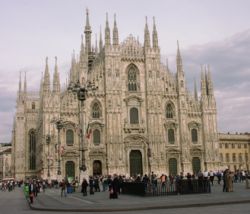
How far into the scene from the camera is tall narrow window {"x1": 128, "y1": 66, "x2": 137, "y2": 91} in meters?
56.4

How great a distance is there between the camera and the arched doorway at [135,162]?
54.7 m

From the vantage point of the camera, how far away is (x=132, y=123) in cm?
5525

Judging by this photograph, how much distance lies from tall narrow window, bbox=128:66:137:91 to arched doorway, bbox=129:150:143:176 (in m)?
8.55

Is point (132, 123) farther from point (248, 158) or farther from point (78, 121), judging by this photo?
point (248, 158)

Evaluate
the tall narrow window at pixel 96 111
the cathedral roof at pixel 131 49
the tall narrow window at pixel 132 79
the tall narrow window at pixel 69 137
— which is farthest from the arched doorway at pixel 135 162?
the cathedral roof at pixel 131 49

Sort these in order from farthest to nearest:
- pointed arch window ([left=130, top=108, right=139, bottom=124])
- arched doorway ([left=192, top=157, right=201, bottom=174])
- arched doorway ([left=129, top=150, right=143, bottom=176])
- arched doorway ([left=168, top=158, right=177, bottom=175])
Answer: arched doorway ([left=192, top=157, right=201, bottom=174])
arched doorway ([left=168, top=158, right=177, bottom=175])
pointed arch window ([left=130, top=108, right=139, bottom=124])
arched doorway ([left=129, top=150, right=143, bottom=176])

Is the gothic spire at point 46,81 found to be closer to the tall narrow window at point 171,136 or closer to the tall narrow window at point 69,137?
the tall narrow window at point 69,137

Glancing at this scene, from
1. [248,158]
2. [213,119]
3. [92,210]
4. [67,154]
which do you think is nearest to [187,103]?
[213,119]

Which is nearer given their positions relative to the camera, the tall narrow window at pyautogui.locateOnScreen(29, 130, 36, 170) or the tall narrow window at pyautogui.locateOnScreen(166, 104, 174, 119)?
the tall narrow window at pyautogui.locateOnScreen(166, 104, 174, 119)

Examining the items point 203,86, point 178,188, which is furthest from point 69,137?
point 178,188

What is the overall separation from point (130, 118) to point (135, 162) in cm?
580

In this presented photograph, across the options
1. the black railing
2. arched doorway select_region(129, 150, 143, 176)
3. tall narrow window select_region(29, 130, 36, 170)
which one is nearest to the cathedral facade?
arched doorway select_region(129, 150, 143, 176)

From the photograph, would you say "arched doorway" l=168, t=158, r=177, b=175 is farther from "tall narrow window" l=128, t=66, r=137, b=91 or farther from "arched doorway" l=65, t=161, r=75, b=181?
"arched doorway" l=65, t=161, r=75, b=181

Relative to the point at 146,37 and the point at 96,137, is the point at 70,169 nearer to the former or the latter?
the point at 96,137
